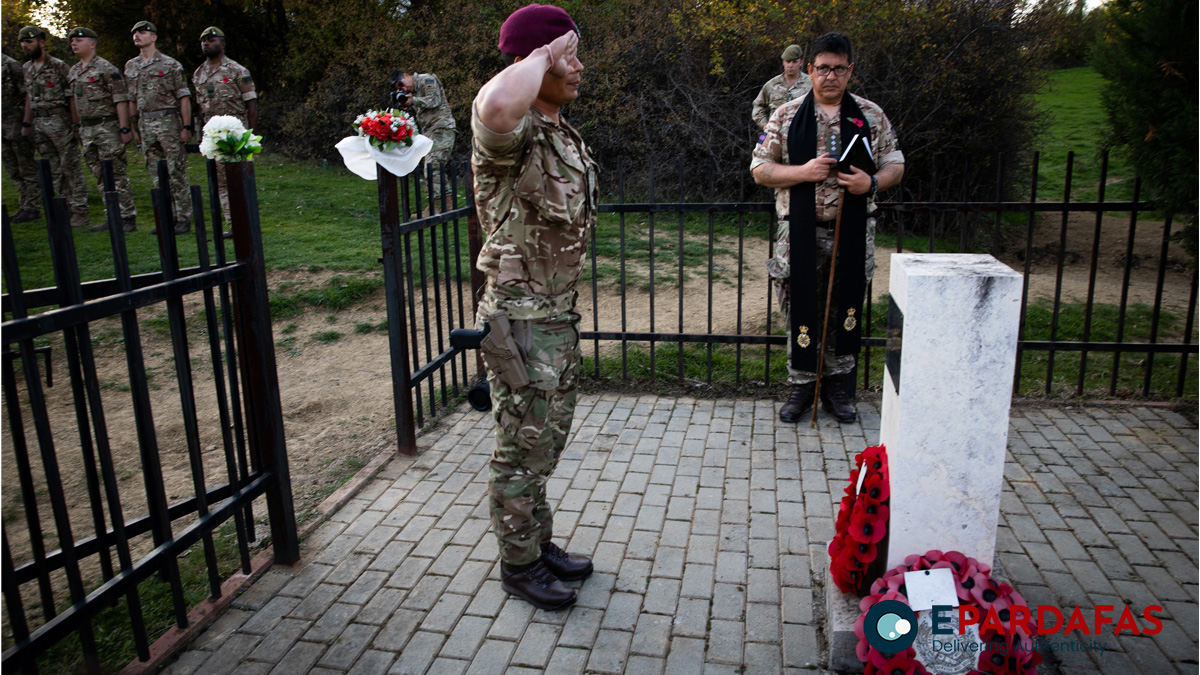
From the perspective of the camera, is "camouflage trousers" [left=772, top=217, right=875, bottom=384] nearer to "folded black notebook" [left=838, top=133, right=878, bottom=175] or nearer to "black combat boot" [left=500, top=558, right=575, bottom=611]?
"folded black notebook" [left=838, top=133, right=878, bottom=175]

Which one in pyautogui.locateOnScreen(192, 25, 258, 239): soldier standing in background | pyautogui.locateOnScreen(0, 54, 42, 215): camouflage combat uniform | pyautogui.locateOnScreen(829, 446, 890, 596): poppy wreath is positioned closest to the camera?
pyautogui.locateOnScreen(829, 446, 890, 596): poppy wreath

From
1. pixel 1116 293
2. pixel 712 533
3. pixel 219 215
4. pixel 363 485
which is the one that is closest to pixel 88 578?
pixel 363 485

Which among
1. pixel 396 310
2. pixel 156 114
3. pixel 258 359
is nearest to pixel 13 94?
pixel 156 114

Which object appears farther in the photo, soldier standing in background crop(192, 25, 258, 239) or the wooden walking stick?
soldier standing in background crop(192, 25, 258, 239)

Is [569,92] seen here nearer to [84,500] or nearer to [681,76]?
[84,500]

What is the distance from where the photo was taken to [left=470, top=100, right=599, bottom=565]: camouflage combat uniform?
2.71 meters

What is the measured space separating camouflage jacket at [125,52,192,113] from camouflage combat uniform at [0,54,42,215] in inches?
60.8

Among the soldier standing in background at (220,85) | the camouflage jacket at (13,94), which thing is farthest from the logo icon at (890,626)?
the camouflage jacket at (13,94)

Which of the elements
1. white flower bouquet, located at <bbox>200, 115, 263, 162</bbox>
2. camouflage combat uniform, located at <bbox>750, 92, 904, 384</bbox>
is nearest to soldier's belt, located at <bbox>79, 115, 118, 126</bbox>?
white flower bouquet, located at <bbox>200, 115, 263, 162</bbox>

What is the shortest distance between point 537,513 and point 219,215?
1.65 meters

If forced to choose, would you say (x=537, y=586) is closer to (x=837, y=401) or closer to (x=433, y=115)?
(x=837, y=401)

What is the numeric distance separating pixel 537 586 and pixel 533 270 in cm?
122

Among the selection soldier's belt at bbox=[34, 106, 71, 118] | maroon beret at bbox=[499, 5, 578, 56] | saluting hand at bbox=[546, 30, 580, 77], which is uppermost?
soldier's belt at bbox=[34, 106, 71, 118]

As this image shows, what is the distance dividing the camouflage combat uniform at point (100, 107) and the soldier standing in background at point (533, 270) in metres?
8.16
